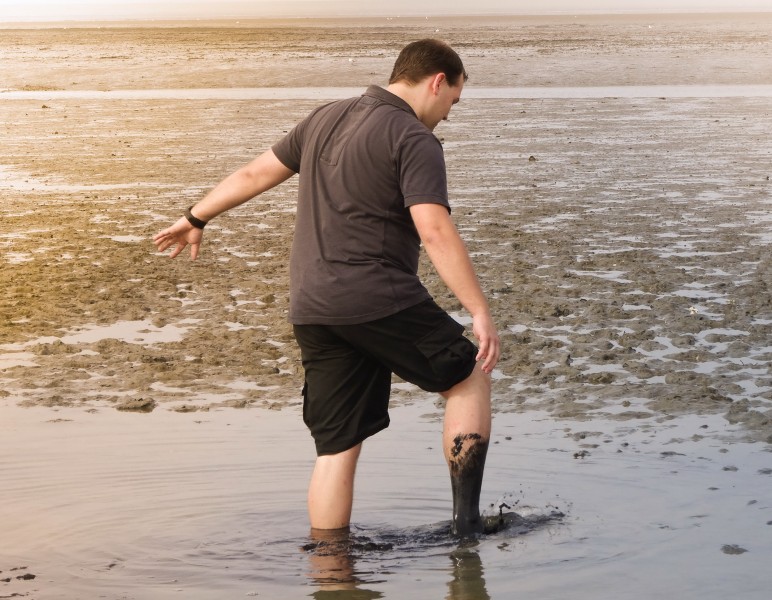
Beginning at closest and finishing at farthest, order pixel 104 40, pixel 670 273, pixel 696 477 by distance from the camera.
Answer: pixel 696 477
pixel 670 273
pixel 104 40

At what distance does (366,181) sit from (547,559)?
149 cm

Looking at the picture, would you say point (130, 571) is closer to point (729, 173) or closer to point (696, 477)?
point (696, 477)

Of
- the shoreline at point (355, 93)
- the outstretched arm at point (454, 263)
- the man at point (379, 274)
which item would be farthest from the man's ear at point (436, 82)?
the shoreline at point (355, 93)

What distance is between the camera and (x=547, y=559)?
4844 mm

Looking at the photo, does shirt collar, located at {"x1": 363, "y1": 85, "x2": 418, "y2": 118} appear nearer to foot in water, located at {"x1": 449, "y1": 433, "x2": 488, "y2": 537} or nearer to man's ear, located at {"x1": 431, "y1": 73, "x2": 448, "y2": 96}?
man's ear, located at {"x1": 431, "y1": 73, "x2": 448, "y2": 96}

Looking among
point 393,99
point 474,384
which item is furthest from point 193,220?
point 474,384

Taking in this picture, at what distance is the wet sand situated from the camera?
6.06m

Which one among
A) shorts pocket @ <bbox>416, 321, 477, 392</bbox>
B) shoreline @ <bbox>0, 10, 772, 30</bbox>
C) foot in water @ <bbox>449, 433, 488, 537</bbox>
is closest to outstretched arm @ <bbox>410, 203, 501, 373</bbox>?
shorts pocket @ <bbox>416, 321, 477, 392</bbox>

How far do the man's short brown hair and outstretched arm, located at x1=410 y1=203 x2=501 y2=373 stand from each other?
1.66ft

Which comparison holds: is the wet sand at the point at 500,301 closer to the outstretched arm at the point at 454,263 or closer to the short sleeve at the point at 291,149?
the outstretched arm at the point at 454,263

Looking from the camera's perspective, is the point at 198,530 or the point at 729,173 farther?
the point at 729,173

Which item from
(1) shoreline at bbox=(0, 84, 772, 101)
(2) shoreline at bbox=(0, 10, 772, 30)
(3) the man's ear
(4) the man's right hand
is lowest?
(4) the man's right hand

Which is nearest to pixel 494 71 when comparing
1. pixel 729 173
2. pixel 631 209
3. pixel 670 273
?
pixel 729 173

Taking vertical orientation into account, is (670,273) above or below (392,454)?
above
